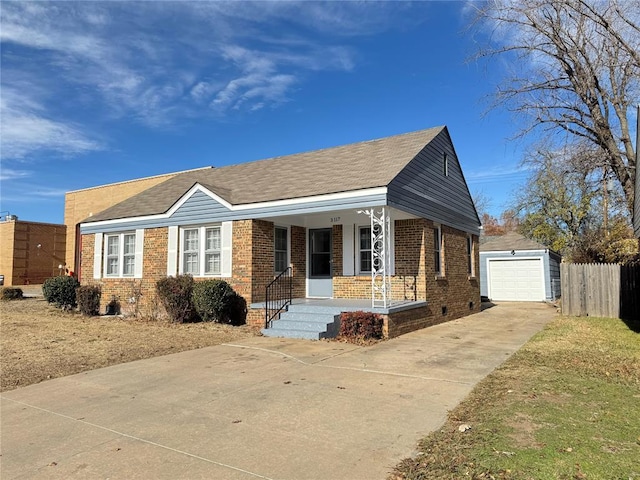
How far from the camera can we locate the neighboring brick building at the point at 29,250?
38.6 m

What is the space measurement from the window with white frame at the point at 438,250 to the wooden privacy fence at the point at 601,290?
184 inches

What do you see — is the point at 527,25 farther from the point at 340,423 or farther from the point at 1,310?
the point at 1,310

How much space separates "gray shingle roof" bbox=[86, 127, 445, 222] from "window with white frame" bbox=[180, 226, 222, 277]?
1239 mm

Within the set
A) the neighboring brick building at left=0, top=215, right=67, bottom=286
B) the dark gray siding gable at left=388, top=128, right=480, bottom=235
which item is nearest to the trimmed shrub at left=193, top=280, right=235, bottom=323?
the dark gray siding gable at left=388, top=128, right=480, bottom=235

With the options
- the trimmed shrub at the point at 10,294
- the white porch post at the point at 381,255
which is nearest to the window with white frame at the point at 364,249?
the white porch post at the point at 381,255

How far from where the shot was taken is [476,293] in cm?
1777

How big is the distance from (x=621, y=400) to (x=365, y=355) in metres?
4.22

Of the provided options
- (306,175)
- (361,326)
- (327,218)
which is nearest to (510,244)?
(327,218)

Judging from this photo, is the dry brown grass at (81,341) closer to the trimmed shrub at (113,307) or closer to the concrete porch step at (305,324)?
the concrete porch step at (305,324)

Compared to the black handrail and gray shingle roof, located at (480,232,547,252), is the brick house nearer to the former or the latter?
the black handrail

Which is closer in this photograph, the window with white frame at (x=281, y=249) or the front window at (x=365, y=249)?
the front window at (x=365, y=249)

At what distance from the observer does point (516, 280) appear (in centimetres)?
2369

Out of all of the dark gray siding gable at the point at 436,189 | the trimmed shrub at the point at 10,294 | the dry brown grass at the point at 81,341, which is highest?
the dark gray siding gable at the point at 436,189

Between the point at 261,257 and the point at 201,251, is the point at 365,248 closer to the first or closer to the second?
the point at 261,257
